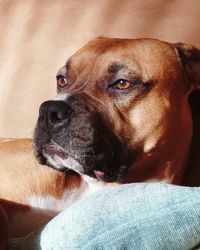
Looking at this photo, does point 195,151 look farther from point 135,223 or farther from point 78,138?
point 135,223

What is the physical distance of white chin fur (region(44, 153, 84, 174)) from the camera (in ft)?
5.01

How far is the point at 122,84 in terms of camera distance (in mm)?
1620

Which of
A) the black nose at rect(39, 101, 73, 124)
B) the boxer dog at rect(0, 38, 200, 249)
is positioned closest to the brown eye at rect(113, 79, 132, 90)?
the boxer dog at rect(0, 38, 200, 249)

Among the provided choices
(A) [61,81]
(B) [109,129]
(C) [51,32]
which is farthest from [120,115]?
(C) [51,32]

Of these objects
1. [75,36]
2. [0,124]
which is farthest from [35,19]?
[0,124]

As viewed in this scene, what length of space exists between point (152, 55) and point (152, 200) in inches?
23.3

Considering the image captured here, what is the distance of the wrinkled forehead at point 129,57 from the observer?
64.5 inches

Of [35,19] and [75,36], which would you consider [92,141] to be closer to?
[75,36]

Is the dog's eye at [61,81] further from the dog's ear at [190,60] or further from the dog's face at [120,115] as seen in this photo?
the dog's ear at [190,60]

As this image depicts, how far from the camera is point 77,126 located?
149 centimetres

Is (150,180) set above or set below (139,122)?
below

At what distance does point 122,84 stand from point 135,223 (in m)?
0.55

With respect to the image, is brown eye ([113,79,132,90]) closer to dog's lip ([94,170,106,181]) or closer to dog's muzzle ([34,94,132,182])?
dog's muzzle ([34,94,132,182])

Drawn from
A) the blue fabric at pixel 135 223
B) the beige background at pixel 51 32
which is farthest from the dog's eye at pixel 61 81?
the blue fabric at pixel 135 223
